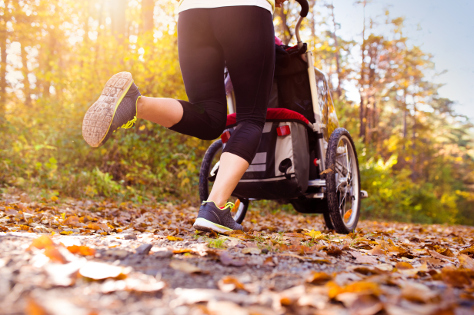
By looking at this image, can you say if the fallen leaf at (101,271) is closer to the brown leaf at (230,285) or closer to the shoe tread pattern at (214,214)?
→ the brown leaf at (230,285)

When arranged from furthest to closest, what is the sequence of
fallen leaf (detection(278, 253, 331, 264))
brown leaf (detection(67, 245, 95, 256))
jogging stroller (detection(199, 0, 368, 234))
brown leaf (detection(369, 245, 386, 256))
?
jogging stroller (detection(199, 0, 368, 234)) < brown leaf (detection(369, 245, 386, 256)) < fallen leaf (detection(278, 253, 331, 264)) < brown leaf (detection(67, 245, 95, 256))

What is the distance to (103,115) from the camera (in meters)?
1.58

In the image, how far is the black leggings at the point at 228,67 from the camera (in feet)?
6.07

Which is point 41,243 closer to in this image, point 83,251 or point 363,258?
point 83,251

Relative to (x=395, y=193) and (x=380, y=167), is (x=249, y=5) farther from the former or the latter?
(x=395, y=193)

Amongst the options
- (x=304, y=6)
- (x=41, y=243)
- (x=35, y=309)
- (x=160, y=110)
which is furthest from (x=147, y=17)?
(x=35, y=309)

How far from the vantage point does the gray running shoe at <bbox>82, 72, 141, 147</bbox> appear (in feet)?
5.21

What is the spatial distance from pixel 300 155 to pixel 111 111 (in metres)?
1.36

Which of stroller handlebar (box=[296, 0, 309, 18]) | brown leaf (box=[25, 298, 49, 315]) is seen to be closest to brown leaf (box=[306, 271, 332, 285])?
brown leaf (box=[25, 298, 49, 315])

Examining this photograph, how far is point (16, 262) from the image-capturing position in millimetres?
1013

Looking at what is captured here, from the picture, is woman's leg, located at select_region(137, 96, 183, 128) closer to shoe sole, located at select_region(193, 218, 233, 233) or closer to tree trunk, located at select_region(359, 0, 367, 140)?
shoe sole, located at select_region(193, 218, 233, 233)

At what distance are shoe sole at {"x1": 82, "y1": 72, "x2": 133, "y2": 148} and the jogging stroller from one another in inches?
40.6

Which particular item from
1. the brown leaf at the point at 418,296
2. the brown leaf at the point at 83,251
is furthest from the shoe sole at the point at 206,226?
the brown leaf at the point at 418,296

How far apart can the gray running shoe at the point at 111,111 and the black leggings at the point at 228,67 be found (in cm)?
30
